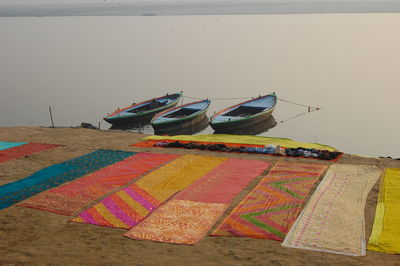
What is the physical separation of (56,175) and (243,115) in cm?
1620

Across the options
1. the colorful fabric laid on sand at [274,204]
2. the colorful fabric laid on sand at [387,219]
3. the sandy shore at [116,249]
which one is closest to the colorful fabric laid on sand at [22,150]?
the sandy shore at [116,249]

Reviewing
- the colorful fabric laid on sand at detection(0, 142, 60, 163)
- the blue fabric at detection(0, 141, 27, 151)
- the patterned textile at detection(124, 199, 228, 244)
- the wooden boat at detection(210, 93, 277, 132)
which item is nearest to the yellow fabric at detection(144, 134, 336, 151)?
the colorful fabric laid on sand at detection(0, 142, 60, 163)

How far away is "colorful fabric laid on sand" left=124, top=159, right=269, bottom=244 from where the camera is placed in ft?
36.4

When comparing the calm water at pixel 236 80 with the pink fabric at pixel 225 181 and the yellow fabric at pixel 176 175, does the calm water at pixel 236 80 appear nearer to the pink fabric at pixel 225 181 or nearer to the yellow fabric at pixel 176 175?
the pink fabric at pixel 225 181

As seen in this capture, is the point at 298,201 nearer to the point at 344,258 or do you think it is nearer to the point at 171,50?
the point at 344,258

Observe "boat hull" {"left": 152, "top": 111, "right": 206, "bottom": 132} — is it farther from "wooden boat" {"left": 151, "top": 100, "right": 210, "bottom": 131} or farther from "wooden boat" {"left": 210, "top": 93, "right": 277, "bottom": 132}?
"wooden boat" {"left": 210, "top": 93, "right": 277, "bottom": 132}

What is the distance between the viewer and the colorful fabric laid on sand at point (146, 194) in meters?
12.1

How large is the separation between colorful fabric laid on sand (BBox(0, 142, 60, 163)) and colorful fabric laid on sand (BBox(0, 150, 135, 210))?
2395 mm

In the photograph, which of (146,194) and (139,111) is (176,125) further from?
(146,194)

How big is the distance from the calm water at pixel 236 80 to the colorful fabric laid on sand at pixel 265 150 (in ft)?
35.8

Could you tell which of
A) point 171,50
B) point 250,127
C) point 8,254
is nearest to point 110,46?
point 171,50

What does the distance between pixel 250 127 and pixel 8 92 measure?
27.6 meters

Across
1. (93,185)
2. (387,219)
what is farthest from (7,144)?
(387,219)

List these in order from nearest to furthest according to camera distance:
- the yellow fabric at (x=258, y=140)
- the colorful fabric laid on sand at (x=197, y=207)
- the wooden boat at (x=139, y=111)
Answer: the colorful fabric laid on sand at (x=197, y=207), the yellow fabric at (x=258, y=140), the wooden boat at (x=139, y=111)
